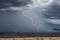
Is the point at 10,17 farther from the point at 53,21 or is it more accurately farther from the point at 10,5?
the point at 53,21

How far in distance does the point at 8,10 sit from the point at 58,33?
2.03 feet

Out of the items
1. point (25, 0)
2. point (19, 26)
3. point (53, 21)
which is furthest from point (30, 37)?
point (25, 0)

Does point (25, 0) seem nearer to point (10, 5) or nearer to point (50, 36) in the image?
point (10, 5)

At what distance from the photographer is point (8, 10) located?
1546mm

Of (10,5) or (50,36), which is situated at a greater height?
(10,5)

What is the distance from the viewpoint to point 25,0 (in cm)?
155

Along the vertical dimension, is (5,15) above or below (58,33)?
above

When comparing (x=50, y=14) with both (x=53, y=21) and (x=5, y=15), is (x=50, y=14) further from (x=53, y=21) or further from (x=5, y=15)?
(x=5, y=15)

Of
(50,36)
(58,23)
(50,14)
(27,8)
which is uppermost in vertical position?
(27,8)

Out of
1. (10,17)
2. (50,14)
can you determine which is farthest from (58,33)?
(10,17)

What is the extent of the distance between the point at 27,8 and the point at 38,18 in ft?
0.55

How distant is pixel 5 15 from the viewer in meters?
1.54

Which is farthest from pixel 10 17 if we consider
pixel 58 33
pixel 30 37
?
pixel 58 33

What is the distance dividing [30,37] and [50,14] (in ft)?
1.12
